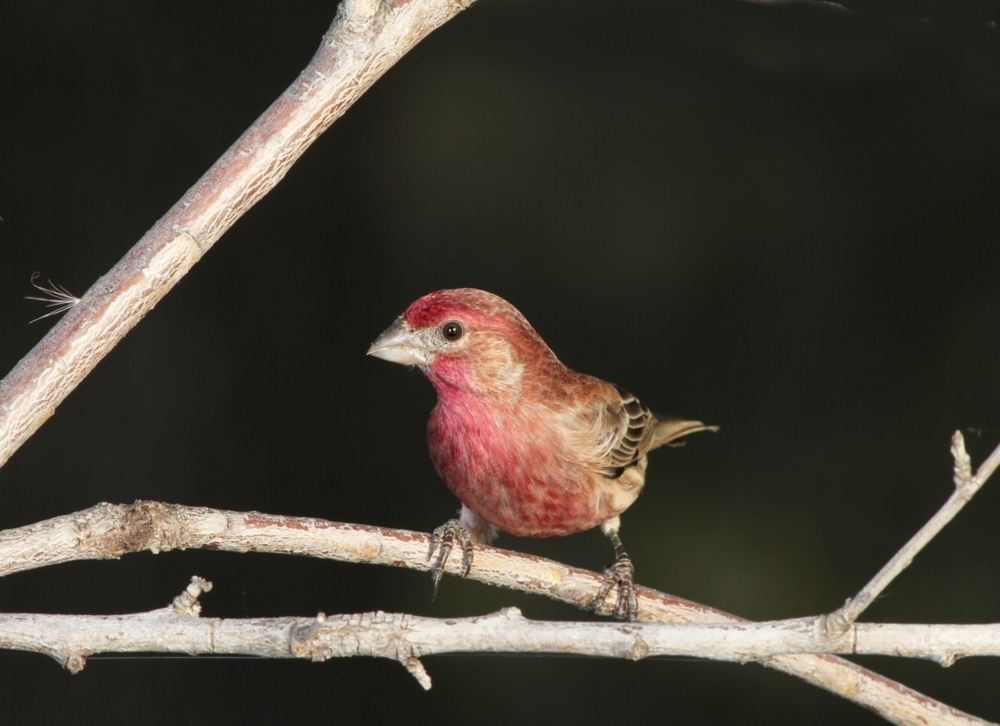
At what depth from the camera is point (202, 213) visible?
1073 mm

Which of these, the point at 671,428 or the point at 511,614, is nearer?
the point at 511,614

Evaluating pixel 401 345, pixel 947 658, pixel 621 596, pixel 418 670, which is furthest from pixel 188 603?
pixel 947 658

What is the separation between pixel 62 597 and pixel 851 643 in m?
1.60

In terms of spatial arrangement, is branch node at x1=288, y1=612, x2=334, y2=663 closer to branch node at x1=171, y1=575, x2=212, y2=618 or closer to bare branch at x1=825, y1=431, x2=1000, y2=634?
A: branch node at x1=171, y1=575, x2=212, y2=618

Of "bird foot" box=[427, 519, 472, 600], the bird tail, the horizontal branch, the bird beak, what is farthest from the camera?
the bird tail

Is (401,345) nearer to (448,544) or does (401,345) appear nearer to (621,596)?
(448,544)

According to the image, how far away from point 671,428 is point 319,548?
2.87 feet

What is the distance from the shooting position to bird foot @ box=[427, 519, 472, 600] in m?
1.34

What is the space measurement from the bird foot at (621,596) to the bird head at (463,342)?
339 millimetres

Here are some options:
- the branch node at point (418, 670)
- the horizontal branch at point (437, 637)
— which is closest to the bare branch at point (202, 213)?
the horizontal branch at point (437, 637)

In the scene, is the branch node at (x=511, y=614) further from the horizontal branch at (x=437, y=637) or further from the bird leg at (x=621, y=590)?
the bird leg at (x=621, y=590)

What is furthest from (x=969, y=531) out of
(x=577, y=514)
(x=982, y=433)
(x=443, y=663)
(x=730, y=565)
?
(x=443, y=663)

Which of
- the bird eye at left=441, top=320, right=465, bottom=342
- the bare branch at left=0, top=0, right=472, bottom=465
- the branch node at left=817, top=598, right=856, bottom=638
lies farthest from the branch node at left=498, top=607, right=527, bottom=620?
the bare branch at left=0, top=0, right=472, bottom=465

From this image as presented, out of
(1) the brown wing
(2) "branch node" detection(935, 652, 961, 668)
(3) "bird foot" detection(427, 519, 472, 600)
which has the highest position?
(1) the brown wing
